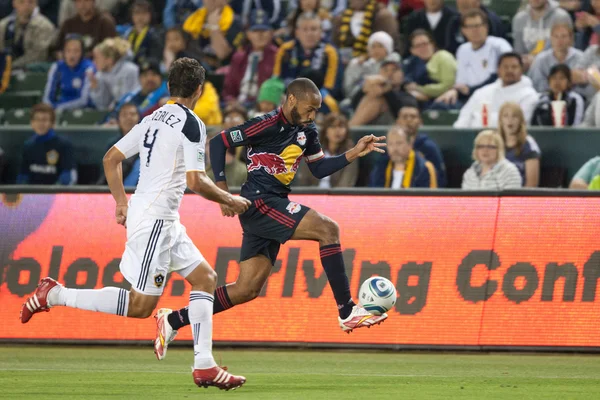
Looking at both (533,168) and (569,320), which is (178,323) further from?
(533,168)

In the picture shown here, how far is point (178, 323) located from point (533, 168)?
526cm

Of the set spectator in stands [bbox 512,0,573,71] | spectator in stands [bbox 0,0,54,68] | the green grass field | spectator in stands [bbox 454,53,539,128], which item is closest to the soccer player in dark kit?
the green grass field

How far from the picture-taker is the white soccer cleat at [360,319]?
855 centimetres

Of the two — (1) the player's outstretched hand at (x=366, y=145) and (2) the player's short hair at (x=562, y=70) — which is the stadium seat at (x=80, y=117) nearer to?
(2) the player's short hair at (x=562, y=70)

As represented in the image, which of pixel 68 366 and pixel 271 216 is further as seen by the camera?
pixel 68 366

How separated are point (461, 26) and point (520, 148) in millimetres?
3479

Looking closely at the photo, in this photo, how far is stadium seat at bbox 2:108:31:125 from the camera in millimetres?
16641

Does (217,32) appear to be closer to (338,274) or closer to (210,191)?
(338,274)

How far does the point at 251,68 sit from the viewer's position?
15781mm

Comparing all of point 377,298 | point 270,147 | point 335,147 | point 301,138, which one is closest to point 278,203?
point 270,147

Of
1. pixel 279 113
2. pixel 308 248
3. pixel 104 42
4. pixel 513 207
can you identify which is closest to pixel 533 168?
pixel 513 207

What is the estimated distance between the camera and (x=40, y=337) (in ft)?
35.8

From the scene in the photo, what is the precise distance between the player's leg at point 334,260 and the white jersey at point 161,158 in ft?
3.73

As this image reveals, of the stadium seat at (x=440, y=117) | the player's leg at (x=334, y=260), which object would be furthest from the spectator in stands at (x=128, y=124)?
the player's leg at (x=334, y=260)
